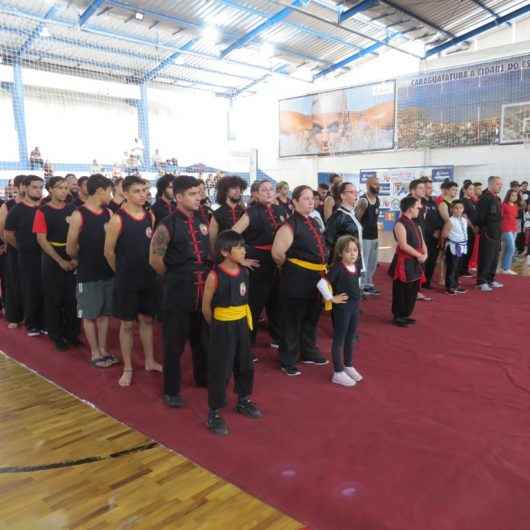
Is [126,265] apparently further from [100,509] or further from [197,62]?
[197,62]

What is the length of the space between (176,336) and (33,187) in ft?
7.57

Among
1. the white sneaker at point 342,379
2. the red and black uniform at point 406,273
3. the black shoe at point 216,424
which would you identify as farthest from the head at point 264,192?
the black shoe at point 216,424

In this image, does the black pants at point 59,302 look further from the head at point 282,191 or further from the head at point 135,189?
the head at point 282,191

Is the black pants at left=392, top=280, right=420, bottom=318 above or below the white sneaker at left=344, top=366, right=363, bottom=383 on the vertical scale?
above

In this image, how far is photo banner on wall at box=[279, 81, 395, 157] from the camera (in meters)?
14.2

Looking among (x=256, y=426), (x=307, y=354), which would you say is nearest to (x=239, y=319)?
(x=256, y=426)

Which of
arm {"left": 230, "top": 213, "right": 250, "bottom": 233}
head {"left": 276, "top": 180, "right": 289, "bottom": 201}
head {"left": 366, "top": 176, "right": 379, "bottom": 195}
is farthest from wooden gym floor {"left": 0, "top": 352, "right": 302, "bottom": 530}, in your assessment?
head {"left": 366, "top": 176, "right": 379, "bottom": 195}

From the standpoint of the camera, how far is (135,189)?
329 centimetres

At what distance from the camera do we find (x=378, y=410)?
9.86 ft

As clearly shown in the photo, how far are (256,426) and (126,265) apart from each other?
4.45ft

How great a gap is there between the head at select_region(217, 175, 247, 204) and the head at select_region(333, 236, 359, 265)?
1.15 m

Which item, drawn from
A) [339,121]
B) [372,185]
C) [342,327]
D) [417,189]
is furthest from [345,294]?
[339,121]

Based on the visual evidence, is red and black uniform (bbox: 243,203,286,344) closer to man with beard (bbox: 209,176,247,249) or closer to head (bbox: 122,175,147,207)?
man with beard (bbox: 209,176,247,249)

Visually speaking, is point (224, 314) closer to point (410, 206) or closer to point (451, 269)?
point (410, 206)
